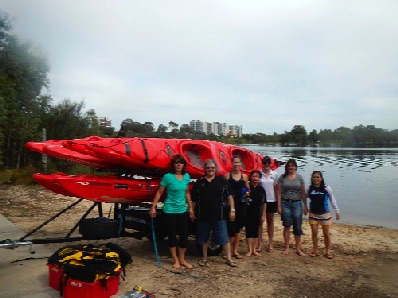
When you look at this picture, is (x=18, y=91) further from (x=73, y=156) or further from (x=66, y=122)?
(x=73, y=156)

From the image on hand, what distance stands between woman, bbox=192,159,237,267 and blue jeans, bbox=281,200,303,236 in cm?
112

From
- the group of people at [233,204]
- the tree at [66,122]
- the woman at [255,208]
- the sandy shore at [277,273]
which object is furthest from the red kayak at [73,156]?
the tree at [66,122]

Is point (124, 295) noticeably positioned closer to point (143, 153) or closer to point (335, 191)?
point (143, 153)

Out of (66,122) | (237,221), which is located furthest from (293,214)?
(66,122)

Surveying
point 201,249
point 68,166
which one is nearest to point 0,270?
point 201,249

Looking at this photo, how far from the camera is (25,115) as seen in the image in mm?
17188

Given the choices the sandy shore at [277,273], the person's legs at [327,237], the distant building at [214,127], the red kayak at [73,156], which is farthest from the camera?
the distant building at [214,127]

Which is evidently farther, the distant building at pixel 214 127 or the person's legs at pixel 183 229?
the distant building at pixel 214 127

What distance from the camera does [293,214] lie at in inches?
227

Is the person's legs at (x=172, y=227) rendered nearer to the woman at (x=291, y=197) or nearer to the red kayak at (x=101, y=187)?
the red kayak at (x=101, y=187)

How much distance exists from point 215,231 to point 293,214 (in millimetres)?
1431

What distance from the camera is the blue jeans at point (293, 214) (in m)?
5.74

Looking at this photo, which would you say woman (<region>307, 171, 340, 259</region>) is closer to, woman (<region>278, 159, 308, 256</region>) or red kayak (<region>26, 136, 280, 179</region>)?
woman (<region>278, 159, 308, 256</region>)

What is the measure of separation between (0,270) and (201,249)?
2.76 metres
